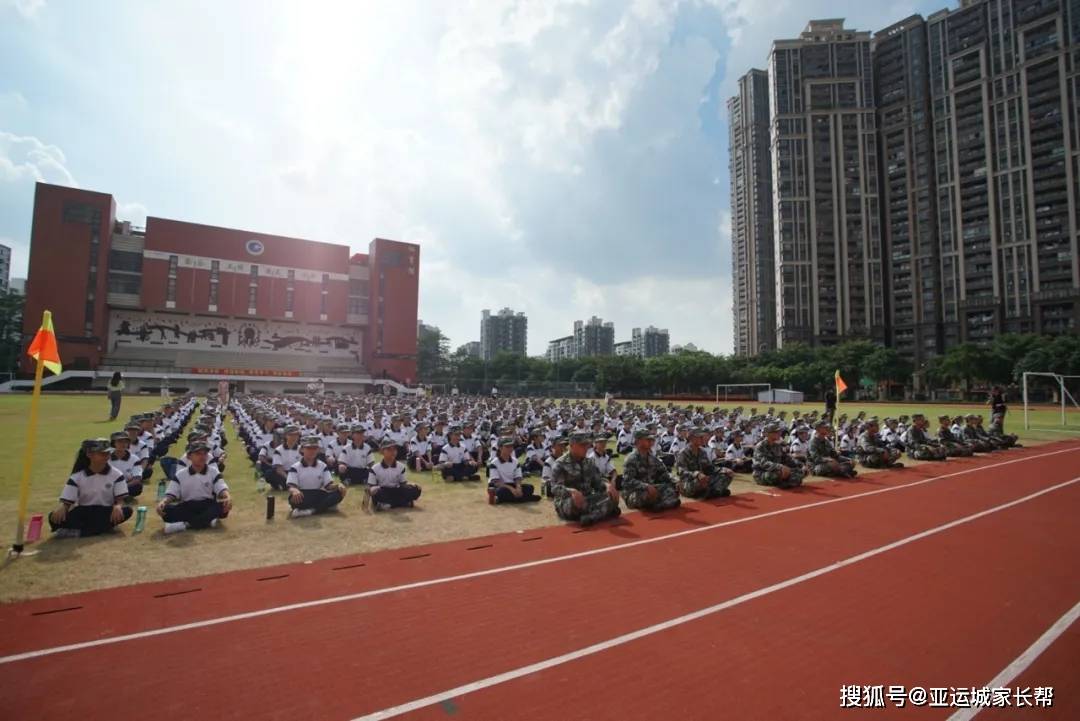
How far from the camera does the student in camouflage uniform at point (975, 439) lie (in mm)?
14780

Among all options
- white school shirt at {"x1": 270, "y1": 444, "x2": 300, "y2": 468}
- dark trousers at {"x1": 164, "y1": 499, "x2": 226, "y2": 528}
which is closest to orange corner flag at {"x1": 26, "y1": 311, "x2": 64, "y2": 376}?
dark trousers at {"x1": 164, "y1": 499, "x2": 226, "y2": 528}

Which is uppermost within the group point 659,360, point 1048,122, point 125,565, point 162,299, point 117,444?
point 1048,122

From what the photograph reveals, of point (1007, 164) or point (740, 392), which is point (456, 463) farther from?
point (1007, 164)

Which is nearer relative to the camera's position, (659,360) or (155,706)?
(155,706)

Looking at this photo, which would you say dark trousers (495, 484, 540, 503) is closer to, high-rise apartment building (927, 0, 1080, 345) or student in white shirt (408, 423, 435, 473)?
student in white shirt (408, 423, 435, 473)

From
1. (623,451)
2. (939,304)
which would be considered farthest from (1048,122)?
(623,451)

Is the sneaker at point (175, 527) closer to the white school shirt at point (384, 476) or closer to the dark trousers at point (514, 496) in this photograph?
the white school shirt at point (384, 476)

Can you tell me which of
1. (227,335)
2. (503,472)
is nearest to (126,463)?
(503,472)

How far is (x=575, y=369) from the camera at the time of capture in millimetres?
77812

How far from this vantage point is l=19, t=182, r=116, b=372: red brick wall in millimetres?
48844

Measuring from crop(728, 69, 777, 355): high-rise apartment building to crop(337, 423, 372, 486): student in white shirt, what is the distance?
3576 inches

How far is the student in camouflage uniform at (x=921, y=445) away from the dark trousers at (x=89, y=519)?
1689 centimetres

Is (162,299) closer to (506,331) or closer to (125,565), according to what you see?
(125,565)

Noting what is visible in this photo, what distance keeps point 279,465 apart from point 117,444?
2247mm
